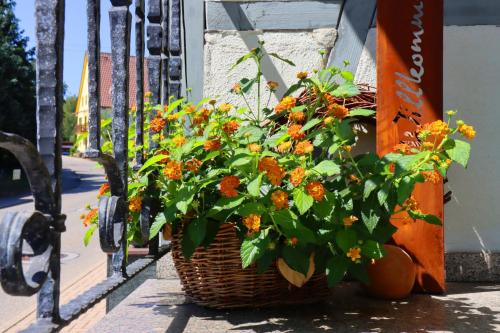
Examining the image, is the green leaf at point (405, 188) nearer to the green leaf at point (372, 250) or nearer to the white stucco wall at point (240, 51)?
the green leaf at point (372, 250)

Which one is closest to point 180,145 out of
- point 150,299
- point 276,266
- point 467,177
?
point 276,266

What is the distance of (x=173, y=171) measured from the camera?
2.33m

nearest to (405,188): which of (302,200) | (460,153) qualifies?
(460,153)

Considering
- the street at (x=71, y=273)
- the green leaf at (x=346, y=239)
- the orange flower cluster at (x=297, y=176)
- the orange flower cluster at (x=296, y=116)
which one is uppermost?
the orange flower cluster at (x=296, y=116)

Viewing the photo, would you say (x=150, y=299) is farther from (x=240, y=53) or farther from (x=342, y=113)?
(x=240, y=53)

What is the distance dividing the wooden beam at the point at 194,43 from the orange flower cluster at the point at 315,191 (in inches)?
68.8

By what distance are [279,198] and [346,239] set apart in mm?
315

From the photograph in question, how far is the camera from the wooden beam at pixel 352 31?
11.9 ft

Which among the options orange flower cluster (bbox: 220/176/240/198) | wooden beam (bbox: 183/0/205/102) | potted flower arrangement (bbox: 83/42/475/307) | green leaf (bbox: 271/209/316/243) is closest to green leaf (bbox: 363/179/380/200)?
potted flower arrangement (bbox: 83/42/475/307)

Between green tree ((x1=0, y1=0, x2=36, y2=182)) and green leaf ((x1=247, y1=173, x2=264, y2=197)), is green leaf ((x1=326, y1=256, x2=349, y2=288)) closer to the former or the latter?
green leaf ((x1=247, y1=173, x2=264, y2=197))

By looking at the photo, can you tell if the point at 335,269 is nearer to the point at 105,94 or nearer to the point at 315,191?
the point at 315,191

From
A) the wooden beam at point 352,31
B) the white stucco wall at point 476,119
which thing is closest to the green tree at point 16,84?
the wooden beam at point 352,31

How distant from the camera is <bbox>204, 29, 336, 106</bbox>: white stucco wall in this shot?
376 centimetres

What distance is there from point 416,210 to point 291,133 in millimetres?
655
